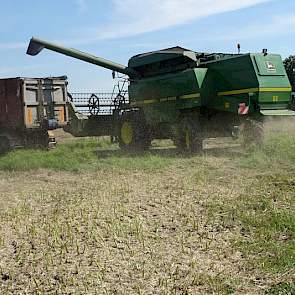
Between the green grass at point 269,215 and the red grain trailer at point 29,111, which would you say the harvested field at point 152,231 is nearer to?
the green grass at point 269,215

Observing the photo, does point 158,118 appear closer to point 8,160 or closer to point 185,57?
point 185,57

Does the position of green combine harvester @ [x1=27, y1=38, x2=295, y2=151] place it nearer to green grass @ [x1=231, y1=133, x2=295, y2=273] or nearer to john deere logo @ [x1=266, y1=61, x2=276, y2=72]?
john deere logo @ [x1=266, y1=61, x2=276, y2=72]

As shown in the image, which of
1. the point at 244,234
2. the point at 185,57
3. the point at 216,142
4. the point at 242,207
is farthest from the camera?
the point at 216,142

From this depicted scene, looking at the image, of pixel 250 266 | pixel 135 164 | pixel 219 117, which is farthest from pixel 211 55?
pixel 250 266

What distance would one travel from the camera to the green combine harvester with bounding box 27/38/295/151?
40.5 feet

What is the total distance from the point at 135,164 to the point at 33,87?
524cm

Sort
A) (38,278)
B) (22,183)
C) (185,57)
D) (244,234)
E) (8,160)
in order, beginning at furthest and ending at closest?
(185,57) → (8,160) → (22,183) → (244,234) → (38,278)

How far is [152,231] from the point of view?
18.1 ft

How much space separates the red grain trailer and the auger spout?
875mm

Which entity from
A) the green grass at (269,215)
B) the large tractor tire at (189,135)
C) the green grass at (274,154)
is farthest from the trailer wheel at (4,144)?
the green grass at (269,215)

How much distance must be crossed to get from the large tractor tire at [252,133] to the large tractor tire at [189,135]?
1.09 m

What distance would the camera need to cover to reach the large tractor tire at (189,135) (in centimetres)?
1303

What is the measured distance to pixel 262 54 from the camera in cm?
1259

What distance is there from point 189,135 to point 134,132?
2.01m
